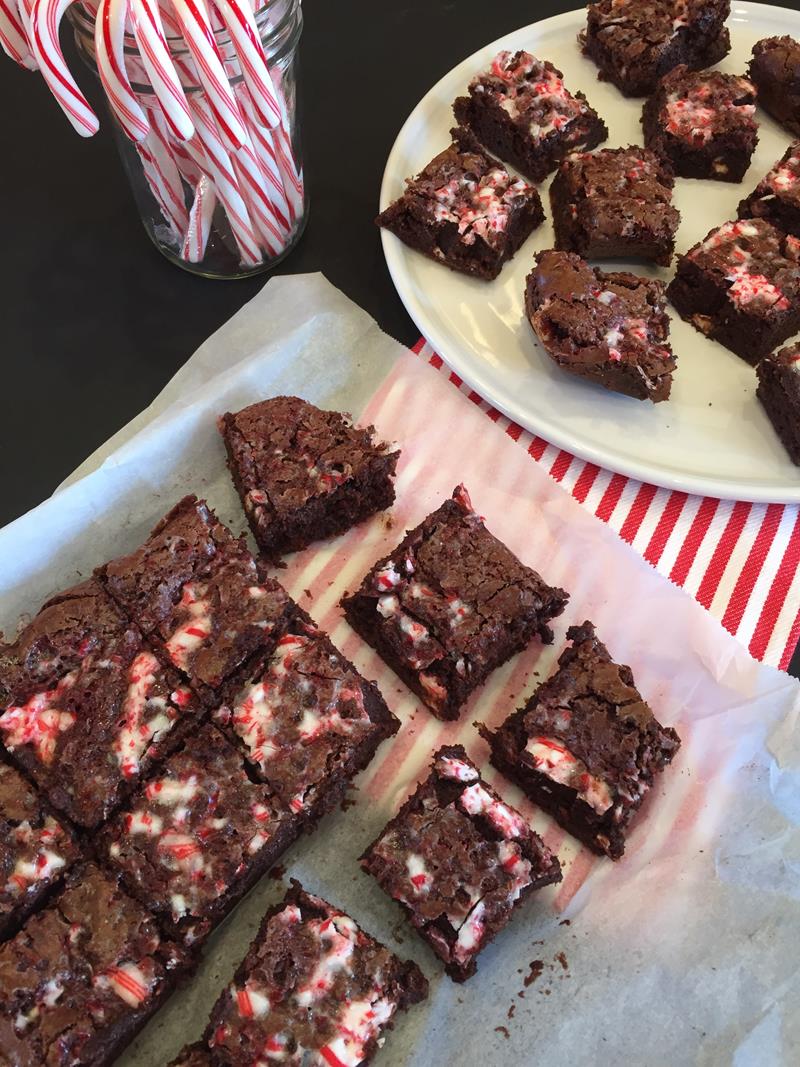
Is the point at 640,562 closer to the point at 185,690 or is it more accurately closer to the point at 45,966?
the point at 185,690

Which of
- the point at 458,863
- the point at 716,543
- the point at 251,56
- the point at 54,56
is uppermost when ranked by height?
the point at 54,56

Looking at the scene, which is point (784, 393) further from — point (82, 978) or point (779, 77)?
point (82, 978)

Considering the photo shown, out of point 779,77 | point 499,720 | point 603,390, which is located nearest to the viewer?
point 499,720

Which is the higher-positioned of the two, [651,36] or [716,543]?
[651,36]

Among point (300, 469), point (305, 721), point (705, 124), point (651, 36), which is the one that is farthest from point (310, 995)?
point (651, 36)

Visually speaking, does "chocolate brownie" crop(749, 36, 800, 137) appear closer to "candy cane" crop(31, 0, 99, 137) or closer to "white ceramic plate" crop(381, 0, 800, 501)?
"white ceramic plate" crop(381, 0, 800, 501)

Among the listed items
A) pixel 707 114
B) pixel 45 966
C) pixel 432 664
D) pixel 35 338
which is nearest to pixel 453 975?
pixel 432 664

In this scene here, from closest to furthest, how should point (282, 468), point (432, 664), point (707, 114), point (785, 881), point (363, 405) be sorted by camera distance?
point (785, 881) → point (432, 664) → point (282, 468) → point (363, 405) → point (707, 114)
